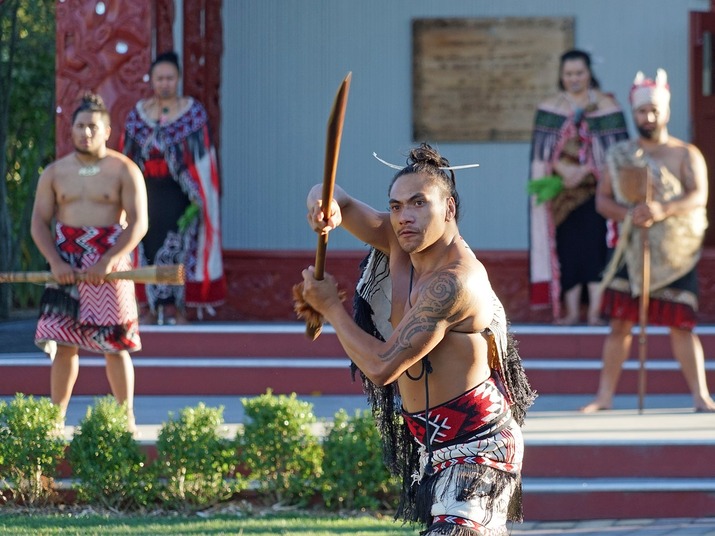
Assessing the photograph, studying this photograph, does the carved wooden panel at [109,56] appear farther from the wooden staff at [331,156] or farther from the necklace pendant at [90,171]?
the wooden staff at [331,156]

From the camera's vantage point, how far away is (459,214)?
14.5ft

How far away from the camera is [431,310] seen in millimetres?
4055

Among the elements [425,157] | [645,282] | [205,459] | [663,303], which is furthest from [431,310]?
[663,303]

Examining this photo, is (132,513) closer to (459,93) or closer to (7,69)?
(459,93)

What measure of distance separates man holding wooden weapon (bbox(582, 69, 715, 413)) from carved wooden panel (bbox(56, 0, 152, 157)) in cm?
392

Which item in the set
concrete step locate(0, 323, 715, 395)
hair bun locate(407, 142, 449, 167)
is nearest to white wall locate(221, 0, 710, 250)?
concrete step locate(0, 323, 715, 395)

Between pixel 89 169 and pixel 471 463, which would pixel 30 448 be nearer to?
pixel 89 169

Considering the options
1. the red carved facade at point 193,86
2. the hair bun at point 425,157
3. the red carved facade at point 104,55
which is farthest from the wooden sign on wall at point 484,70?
the hair bun at point 425,157

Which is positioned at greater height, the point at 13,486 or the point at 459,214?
the point at 459,214

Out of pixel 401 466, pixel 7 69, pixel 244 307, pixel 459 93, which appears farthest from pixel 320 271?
pixel 7 69

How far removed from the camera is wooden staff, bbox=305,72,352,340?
365 cm

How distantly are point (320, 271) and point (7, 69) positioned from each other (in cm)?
1362

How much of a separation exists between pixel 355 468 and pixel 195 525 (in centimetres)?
87

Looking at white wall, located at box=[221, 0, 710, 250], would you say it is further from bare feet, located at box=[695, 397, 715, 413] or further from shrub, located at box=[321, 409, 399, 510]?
shrub, located at box=[321, 409, 399, 510]
